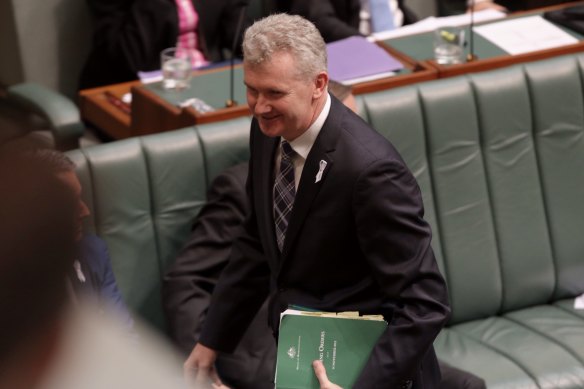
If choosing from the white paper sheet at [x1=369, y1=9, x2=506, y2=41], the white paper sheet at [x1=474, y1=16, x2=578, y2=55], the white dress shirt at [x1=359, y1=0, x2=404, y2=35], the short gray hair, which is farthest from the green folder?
the white dress shirt at [x1=359, y1=0, x2=404, y2=35]

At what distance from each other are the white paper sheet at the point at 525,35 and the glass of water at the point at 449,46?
17 cm

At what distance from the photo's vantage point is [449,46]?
11.5 feet

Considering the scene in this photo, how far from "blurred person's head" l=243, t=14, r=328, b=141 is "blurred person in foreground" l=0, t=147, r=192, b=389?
138 centimetres

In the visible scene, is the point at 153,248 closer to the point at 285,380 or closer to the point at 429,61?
the point at 285,380

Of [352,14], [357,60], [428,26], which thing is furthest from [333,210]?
[352,14]

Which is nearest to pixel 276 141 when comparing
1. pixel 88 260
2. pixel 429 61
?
pixel 88 260

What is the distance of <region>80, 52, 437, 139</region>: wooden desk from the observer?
3.13 meters

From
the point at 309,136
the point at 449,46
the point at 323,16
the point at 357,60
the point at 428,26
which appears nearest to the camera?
the point at 309,136

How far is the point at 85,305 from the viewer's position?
44cm

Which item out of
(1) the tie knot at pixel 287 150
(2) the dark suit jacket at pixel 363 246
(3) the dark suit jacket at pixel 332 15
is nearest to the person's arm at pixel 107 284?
(2) the dark suit jacket at pixel 363 246

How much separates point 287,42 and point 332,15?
2.67 metres

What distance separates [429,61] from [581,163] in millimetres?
619

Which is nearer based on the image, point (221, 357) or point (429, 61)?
point (221, 357)

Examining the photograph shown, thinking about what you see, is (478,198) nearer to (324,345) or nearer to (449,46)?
(449,46)
